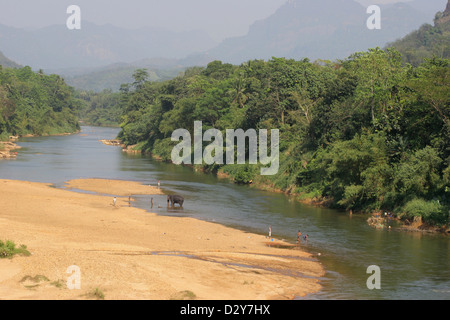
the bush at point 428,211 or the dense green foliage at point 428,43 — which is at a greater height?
the dense green foliage at point 428,43

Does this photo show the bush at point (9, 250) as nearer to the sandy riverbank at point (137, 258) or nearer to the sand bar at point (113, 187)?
the sandy riverbank at point (137, 258)

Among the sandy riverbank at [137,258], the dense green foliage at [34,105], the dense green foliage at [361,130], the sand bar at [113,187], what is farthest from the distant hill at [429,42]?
the sandy riverbank at [137,258]

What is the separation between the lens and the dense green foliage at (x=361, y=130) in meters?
40.3

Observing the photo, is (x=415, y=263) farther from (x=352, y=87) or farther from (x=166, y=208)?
(x=352, y=87)

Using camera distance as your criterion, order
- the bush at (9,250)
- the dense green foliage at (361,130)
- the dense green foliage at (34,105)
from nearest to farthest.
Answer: the bush at (9,250)
the dense green foliage at (361,130)
the dense green foliage at (34,105)

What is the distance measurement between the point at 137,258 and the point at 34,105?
440ft

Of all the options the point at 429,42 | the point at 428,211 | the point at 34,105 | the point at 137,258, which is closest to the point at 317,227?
the point at 428,211

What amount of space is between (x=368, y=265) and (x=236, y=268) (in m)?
7.64

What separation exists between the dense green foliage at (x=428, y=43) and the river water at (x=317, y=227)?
87.8 m

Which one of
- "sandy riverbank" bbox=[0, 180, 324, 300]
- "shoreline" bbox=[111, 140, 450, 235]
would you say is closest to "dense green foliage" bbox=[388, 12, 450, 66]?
"shoreline" bbox=[111, 140, 450, 235]

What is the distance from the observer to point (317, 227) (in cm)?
4019

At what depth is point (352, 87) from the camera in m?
53.6

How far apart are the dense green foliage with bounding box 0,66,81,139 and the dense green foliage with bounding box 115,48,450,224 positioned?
201 ft

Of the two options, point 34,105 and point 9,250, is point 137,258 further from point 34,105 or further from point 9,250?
point 34,105
